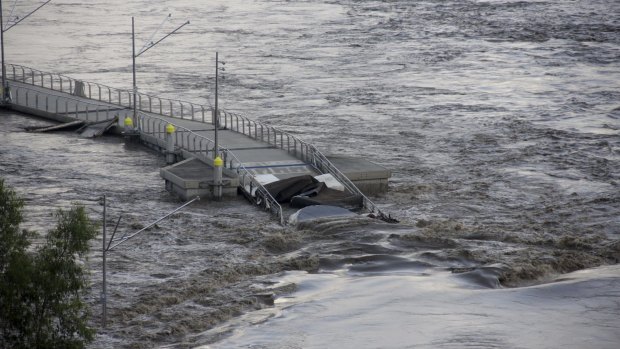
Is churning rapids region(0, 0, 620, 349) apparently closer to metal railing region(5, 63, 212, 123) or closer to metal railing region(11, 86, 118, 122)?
metal railing region(11, 86, 118, 122)

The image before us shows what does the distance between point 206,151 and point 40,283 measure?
27643mm

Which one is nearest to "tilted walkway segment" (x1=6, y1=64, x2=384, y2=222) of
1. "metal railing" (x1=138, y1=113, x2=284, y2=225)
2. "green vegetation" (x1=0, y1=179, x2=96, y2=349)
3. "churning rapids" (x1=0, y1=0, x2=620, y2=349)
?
"metal railing" (x1=138, y1=113, x2=284, y2=225)

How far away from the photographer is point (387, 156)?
61.9 m

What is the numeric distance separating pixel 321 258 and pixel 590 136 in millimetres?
27446

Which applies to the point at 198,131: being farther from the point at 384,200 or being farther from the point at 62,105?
the point at 62,105

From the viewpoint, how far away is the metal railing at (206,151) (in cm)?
4959

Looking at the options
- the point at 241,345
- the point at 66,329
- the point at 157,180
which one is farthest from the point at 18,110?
the point at 66,329

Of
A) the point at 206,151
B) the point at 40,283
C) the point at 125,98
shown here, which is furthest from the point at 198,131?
the point at 40,283

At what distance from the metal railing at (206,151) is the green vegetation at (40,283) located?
19506 millimetres

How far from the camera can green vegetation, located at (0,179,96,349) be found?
27.8 metres

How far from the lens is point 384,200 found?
52500 mm

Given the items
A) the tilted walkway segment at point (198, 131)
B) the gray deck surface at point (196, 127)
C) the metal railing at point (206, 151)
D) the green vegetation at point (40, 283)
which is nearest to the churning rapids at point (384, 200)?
the metal railing at point (206, 151)

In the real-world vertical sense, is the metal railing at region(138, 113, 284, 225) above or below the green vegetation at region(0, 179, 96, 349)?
below

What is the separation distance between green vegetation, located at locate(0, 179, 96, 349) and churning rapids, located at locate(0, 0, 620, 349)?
7.16 m
